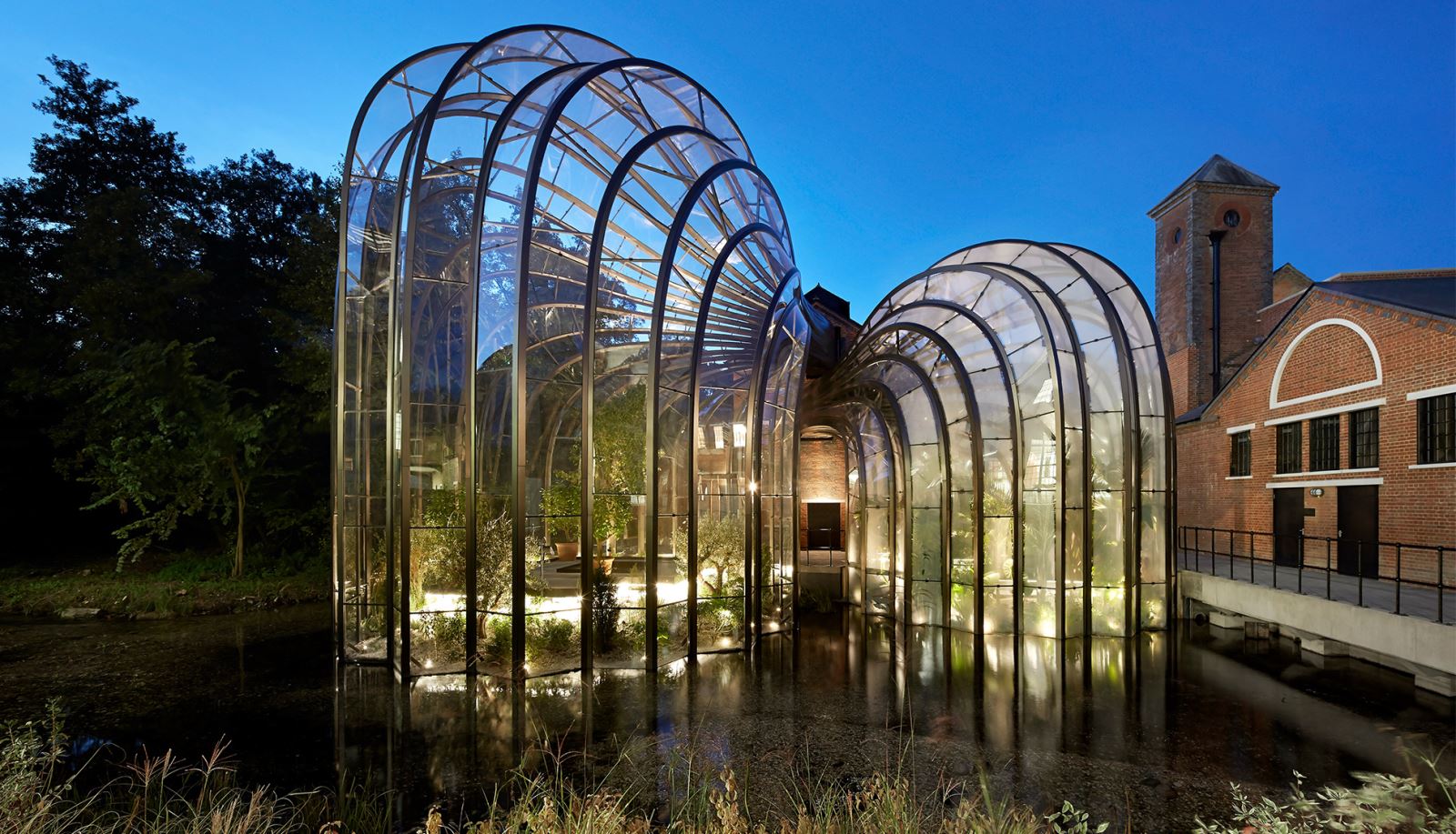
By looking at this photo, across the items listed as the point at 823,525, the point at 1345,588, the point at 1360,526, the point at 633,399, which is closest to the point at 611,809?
the point at 633,399

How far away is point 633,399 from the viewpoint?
1138 centimetres

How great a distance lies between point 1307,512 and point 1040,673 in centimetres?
1022

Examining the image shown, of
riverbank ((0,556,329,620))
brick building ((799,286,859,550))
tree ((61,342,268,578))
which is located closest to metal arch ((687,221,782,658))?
riverbank ((0,556,329,620))

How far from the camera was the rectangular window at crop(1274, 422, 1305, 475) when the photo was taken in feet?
55.0

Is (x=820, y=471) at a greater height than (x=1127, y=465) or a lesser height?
lesser

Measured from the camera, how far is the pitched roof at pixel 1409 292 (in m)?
13.1

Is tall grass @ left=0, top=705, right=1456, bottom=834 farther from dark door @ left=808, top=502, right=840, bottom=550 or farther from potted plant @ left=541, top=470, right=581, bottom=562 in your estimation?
dark door @ left=808, top=502, right=840, bottom=550

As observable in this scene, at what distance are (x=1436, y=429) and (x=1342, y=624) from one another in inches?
196

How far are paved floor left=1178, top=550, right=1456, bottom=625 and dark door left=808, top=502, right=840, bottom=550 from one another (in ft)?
Result: 33.3

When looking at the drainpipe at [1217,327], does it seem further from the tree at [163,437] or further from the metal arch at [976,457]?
the tree at [163,437]

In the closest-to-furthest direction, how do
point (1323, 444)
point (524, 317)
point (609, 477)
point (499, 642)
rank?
1. point (524, 317)
2. point (499, 642)
3. point (609, 477)
4. point (1323, 444)

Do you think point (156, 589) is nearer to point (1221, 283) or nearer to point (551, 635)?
point (551, 635)

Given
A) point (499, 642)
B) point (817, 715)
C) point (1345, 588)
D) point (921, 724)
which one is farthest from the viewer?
point (1345, 588)

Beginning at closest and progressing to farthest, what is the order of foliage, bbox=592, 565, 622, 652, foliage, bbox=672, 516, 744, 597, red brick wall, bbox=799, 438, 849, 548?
foliage, bbox=592, 565, 622, 652
foliage, bbox=672, 516, 744, 597
red brick wall, bbox=799, 438, 849, 548
